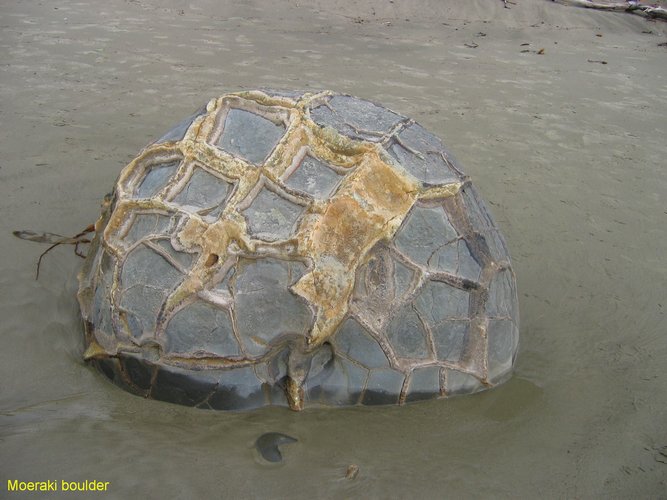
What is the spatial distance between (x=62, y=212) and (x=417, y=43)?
16.3ft

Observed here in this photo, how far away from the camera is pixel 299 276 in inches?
86.3

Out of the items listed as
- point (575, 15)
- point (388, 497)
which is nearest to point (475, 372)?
point (388, 497)

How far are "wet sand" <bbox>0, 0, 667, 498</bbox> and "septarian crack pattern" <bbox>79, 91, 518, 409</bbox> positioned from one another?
0.46 feet

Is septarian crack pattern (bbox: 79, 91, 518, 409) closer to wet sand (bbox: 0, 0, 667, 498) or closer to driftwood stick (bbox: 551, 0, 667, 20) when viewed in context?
wet sand (bbox: 0, 0, 667, 498)

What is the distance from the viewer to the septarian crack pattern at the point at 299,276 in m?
2.22

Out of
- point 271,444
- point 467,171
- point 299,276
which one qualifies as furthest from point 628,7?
point 271,444

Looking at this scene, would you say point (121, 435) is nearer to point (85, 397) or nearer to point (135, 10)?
point (85, 397)

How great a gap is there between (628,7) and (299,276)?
8.68m

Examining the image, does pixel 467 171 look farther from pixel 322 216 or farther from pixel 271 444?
pixel 271 444

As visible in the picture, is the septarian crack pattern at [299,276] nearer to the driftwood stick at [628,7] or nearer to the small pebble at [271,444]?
the small pebble at [271,444]

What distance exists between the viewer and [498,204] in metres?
4.05

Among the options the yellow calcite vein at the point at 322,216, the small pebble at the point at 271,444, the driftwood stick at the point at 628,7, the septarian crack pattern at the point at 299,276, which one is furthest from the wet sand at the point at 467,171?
the driftwood stick at the point at 628,7

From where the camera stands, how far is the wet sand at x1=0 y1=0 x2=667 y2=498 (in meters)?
2.13

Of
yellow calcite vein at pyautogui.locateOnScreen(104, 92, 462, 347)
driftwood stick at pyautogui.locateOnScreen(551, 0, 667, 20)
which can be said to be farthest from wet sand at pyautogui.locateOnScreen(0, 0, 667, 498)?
driftwood stick at pyautogui.locateOnScreen(551, 0, 667, 20)
